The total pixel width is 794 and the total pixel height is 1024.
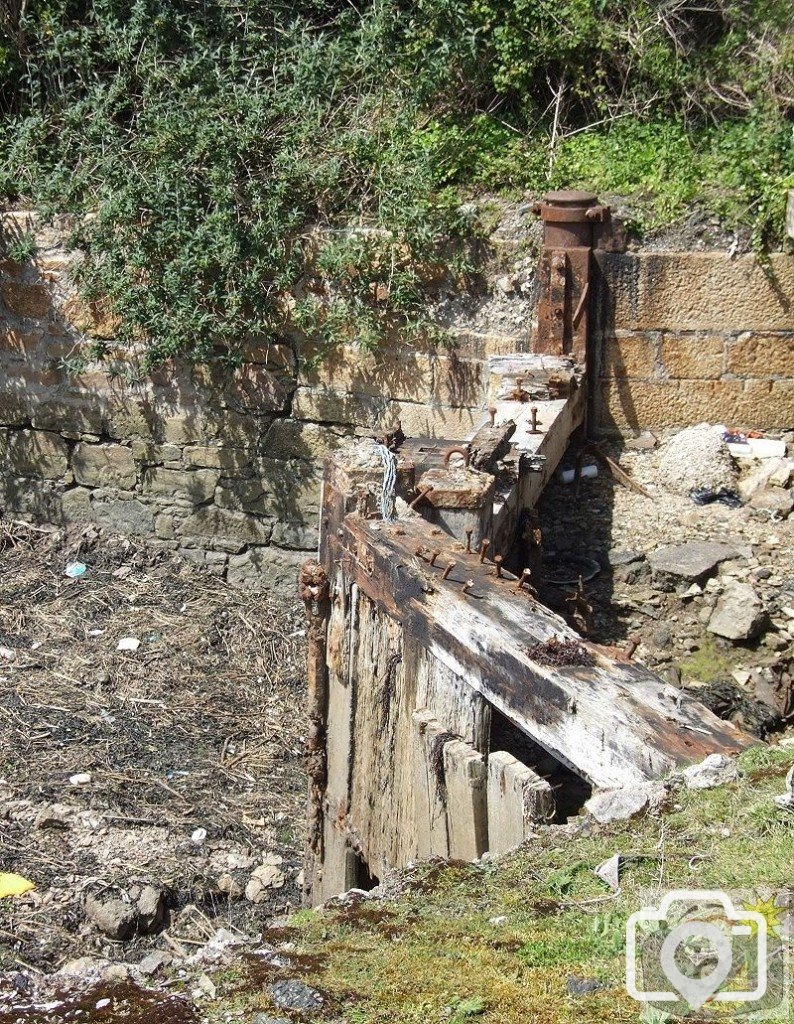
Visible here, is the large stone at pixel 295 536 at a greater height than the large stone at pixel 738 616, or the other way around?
the large stone at pixel 738 616

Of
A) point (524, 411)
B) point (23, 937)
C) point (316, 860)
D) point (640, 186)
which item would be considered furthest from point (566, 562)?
point (23, 937)

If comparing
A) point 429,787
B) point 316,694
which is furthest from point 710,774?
point 316,694

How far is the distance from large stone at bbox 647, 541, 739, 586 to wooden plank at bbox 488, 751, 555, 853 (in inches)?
94.8

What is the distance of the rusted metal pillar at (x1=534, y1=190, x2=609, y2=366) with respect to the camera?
6656 mm

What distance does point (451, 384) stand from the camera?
735cm

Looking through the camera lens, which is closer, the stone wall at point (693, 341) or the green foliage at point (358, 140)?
the stone wall at point (693, 341)

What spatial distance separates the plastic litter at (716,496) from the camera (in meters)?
6.31

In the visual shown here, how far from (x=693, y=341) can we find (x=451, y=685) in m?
3.65

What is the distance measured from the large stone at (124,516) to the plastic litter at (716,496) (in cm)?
375

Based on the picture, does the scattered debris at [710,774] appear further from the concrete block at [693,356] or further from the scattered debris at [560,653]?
the concrete block at [693,356]

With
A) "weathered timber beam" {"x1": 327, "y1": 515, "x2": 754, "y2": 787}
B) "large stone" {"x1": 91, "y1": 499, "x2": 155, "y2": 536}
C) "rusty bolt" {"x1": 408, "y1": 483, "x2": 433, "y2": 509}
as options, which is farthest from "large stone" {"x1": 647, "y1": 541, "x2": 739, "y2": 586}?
"large stone" {"x1": 91, "y1": 499, "x2": 155, "y2": 536}

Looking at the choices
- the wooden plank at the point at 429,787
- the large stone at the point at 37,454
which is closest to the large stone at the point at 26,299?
the large stone at the point at 37,454

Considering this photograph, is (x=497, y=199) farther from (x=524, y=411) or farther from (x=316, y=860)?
(x=316, y=860)

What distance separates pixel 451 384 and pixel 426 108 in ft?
5.65
